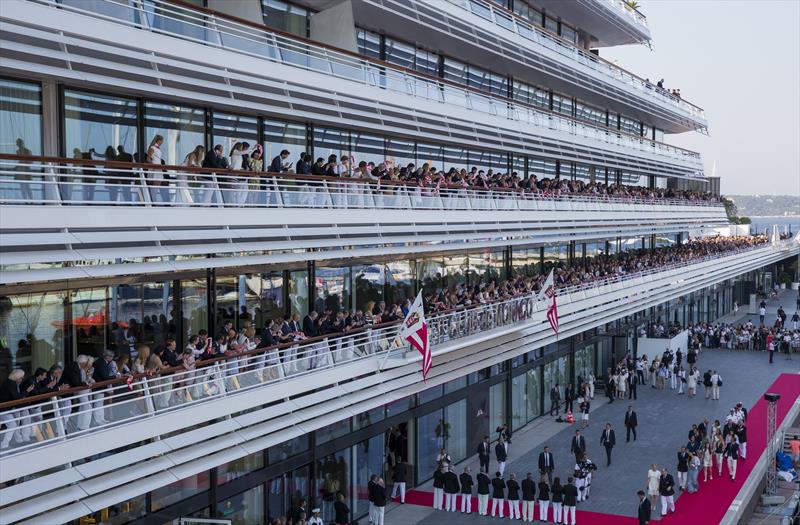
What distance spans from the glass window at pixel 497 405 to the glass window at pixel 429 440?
372 centimetres

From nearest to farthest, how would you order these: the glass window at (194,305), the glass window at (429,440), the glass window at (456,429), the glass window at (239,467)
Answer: the glass window at (194,305) → the glass window at (239,467) → the glass window at (429,440) → the glass window at (456,429)

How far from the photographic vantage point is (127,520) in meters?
16.6

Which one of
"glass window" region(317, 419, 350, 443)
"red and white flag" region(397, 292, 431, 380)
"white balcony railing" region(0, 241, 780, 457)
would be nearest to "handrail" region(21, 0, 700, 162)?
"red and white flag" region(397, 292, 431, 380)

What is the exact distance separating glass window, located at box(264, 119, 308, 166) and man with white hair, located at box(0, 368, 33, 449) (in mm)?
10080

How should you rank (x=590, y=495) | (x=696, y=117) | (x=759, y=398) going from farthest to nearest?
(x=696, y=117)
(x=759, y=398)
(x=590, y=495)

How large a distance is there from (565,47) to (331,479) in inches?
851

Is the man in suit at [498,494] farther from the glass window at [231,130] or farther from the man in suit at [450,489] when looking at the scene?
the glass window at [231,130]

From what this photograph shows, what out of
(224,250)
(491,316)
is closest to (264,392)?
(224,250)

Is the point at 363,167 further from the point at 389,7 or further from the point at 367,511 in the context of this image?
the point at 367,511

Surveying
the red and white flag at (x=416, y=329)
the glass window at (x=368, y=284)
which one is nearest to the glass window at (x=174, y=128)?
the red and white flag at (x=416, y=329)

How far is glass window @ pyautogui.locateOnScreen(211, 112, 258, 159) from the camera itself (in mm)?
20094

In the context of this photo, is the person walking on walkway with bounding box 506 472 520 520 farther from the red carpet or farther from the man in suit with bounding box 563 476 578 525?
the man in suit with bounding box 563 476 578 525

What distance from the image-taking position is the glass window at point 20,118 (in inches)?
585

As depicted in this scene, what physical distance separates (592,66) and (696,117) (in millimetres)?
20829
